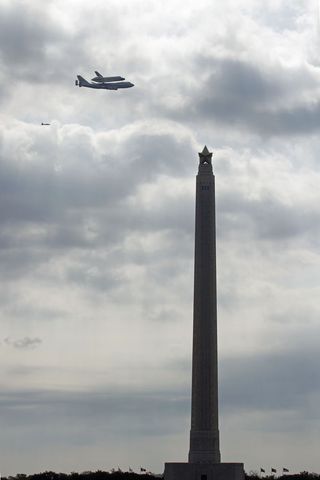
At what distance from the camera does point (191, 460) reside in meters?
113

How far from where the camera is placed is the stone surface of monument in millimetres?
110875

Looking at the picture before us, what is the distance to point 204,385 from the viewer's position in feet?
366

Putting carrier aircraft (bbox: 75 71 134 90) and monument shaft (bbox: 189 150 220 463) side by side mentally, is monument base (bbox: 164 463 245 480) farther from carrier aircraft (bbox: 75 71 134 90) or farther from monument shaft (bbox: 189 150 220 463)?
carrier aircraft (bbox: 75 71 134 90)

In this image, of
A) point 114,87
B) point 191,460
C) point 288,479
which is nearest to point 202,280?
point 191,460

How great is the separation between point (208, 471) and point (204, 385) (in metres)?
8.84

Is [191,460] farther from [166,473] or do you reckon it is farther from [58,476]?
[58,476]

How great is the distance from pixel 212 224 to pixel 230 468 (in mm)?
25855

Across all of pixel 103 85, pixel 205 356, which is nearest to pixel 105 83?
pixel 103 85

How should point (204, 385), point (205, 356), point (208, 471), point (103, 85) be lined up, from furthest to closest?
1. point (103, 85)
2. point (205, 356)
3. point (204, 385)
4. point (208, 471)

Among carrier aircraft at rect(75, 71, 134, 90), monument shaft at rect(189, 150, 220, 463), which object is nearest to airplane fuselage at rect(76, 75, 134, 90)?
carrier aircraft at rect(75, 71, 134, 90)

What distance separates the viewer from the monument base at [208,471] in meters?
110

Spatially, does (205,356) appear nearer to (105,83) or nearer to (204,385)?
(204,385)

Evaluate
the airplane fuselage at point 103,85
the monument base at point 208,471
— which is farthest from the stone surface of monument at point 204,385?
the airplane fuselage at point 103,85

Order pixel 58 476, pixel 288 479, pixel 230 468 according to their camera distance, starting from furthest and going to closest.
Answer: pixel 58 476 → pixel 288 479 → pixel 230 468
